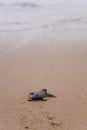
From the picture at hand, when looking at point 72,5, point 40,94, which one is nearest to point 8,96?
point 40,94

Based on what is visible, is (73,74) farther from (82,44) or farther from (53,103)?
(82,44)

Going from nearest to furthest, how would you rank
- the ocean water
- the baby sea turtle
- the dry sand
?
1. the dry sand
2. the baby sea turtle
3. the ocean water

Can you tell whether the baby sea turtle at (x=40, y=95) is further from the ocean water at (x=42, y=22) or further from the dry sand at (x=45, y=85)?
the ocean water at (x=42, y=22)

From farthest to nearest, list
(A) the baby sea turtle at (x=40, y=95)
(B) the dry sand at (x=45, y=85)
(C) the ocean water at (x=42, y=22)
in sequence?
(C) the ocean water at (x=42, y=22) < (A) the baby sea turtle at (x=40, y=95) < (B) the dry sand at (x=45, y=85)

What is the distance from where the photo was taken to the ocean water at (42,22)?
5.93 meters

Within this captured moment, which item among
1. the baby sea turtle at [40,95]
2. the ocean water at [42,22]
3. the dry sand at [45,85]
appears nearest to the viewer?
the dry sand at [45,85]

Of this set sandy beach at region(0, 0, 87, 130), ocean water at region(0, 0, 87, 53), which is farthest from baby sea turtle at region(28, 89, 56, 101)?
ocean water at region(0, 0, 87, 53)

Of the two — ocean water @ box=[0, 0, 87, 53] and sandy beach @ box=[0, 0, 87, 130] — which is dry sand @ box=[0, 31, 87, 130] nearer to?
sandy beach @ box=[0, 0, 87, 130]

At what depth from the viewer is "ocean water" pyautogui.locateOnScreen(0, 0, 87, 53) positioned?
19.5 ft

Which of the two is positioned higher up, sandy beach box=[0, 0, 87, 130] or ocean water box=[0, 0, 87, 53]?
ocean water box=[0, 0, 87, 53]

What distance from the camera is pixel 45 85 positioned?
342cm

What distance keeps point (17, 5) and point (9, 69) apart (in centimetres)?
667

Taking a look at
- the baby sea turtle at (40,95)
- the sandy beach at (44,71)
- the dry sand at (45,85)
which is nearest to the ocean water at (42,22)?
the sandy beach at (44,71)

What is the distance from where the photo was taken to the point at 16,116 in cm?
275
